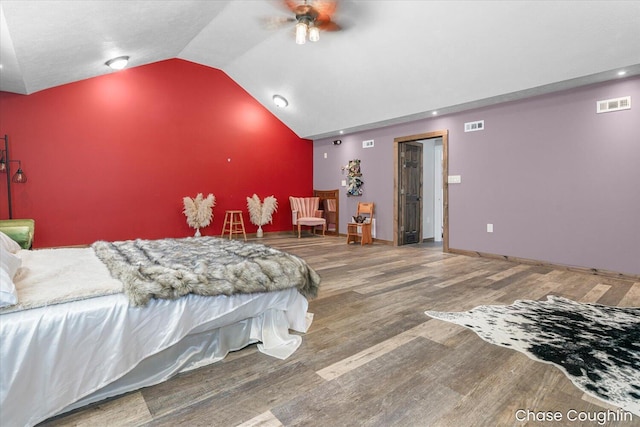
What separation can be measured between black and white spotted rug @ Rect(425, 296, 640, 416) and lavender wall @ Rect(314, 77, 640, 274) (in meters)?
1.53

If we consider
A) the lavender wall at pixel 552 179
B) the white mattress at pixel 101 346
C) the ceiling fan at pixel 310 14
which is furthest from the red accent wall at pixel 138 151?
the white mattress at pixel 101 346

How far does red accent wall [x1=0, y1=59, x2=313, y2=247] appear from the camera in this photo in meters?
4.73

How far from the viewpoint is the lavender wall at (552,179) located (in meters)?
→ 3.63

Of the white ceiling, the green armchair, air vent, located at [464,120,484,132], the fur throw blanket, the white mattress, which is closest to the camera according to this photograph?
the white mattress

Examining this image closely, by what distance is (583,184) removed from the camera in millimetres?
3906

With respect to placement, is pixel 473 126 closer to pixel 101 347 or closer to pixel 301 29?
pixel 301 29

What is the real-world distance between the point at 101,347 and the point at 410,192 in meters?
5.70

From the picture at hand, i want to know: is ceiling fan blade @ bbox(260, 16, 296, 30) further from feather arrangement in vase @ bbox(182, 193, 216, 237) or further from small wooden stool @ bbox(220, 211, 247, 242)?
small wooden stool @ bbox(220, 211, 247, 242)

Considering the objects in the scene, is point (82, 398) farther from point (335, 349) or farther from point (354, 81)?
point (354, 81)

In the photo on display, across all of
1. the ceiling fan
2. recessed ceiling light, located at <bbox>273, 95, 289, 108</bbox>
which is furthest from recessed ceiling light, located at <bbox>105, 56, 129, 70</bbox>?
recessed ceiling light, located at <bbox>273, 95, 289, 108</bbox>

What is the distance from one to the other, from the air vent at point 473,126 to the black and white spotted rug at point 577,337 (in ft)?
9.42

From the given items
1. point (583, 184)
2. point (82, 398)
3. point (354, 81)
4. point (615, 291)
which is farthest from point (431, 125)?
point (82, 398)

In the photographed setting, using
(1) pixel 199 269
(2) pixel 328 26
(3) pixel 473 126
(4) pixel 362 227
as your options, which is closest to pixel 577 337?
(1) pixel 199 269

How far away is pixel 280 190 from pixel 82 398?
619 cm
